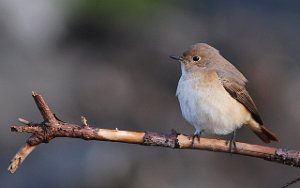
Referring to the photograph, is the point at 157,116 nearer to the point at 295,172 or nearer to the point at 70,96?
the point at 70,96

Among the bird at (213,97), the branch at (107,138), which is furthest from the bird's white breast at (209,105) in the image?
the branch at (107,138)

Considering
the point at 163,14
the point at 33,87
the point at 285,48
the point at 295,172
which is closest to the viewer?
the point at 295,172

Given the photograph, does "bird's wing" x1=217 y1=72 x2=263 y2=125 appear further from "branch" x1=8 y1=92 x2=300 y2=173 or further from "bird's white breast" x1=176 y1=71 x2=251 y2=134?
"branch" x1=8 y1=92 x2=300 y2=173

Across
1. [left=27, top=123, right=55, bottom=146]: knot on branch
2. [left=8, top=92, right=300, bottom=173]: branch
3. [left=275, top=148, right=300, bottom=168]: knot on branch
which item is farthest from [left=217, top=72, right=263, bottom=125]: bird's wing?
[left=27, top=123, right=55, bottom=146]: knot on branch

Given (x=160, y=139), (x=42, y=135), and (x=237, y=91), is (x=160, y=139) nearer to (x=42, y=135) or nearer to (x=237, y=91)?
(x=42, y=135)

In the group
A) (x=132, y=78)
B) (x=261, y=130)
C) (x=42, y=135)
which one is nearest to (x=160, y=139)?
(x=42, y=135)

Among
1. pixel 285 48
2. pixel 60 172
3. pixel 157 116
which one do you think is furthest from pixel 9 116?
pixel 285 48
